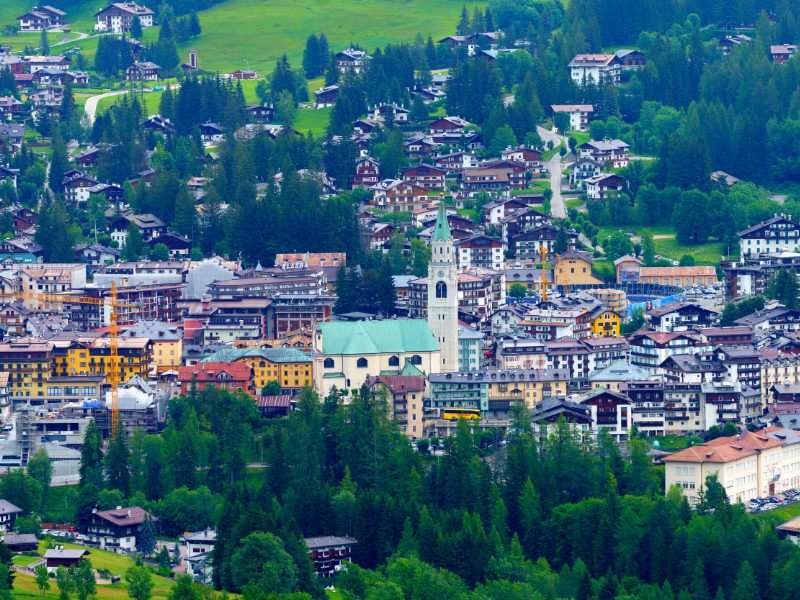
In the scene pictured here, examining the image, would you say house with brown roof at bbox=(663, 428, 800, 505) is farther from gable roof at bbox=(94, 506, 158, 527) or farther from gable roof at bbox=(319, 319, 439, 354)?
gable roof at bbox=(94, 506, 158, 527)

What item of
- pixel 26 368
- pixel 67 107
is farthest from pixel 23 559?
pixel 67 107

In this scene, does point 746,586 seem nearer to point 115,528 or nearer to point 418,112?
point 115,528

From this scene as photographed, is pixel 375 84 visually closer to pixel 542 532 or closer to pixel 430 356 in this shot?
pixel 430 356

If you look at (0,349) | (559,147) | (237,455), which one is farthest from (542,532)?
(559,147)

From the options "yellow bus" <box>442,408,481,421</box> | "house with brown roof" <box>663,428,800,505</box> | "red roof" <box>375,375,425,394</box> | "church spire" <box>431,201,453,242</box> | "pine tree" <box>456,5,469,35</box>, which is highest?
"pine tree" <box>456,5,469,35</box>

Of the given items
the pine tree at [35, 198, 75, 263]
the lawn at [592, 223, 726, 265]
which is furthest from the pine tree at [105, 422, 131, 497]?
the lawn at [592, 223, 726, 265]

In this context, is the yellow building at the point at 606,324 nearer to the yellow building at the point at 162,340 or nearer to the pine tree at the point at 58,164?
the yellow building at the point at 162,340

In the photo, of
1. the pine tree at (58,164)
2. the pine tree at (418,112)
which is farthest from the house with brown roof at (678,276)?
the pine tree at (58,164)
